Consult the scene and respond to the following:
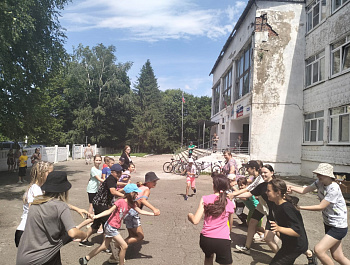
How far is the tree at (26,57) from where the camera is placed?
10.2 meters

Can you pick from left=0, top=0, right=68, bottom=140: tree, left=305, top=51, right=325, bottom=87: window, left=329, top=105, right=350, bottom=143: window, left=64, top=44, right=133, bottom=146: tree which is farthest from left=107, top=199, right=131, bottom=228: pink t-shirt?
left=64, top=44, right=133, bottom=146: tree

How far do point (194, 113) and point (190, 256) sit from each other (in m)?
48.4

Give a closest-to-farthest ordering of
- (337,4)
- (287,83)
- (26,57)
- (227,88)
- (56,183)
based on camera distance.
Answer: (56,183)
(26,57)
(337,4)
(287,83)
(227,88)

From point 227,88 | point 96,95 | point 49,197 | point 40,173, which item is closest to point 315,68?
point 227,88

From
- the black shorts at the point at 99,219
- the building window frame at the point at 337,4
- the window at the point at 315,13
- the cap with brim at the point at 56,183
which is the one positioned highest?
the window at the point at 315,13

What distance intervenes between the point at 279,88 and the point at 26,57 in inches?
587

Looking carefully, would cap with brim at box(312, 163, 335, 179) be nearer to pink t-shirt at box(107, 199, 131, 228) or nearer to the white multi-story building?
pink t-shirt at box(107, 199, 131, 228)

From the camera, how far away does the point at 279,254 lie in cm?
334

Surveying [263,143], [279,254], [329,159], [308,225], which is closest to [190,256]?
[279,254]

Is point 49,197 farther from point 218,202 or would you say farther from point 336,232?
point 336,232

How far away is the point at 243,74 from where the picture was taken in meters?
21.5

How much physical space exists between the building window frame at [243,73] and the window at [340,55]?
5.81m

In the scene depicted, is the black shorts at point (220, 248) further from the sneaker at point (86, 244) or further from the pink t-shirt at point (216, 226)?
the sneaker at point (86, 244)

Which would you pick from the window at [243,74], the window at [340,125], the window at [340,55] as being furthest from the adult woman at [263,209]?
the window at [243,74]
